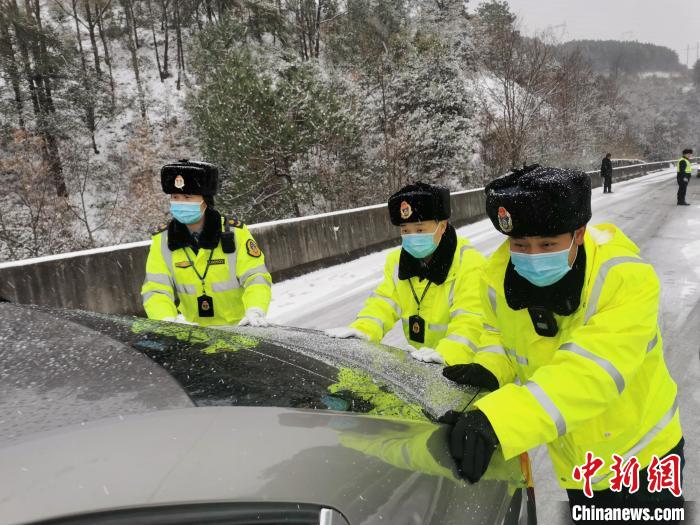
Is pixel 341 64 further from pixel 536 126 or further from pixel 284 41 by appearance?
pixel 536 126

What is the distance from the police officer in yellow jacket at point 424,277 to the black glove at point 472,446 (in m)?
1.40

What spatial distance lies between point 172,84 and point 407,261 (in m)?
38.0

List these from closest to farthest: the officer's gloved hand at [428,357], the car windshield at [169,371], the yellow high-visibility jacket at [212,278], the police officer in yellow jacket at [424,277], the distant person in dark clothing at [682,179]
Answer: the car windshield at [169,371], the officer's gloved hand at [428,357], the police officer in yellow jacket at [424,277], the yellow high-visibility jacket at [212,278], the distant person in dark clothing at [682,179]

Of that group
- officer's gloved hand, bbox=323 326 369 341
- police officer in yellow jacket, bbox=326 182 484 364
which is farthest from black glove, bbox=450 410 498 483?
police officer in yellow jacket, bbox=326 182 484 364

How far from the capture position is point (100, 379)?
1206mm

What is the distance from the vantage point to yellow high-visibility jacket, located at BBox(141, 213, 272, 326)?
344 cm

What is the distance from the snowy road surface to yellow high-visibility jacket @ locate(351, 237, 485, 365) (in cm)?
101

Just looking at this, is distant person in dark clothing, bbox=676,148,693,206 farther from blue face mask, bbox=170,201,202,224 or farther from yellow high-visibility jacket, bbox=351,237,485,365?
blue face mask, bbox=170,201,202,224

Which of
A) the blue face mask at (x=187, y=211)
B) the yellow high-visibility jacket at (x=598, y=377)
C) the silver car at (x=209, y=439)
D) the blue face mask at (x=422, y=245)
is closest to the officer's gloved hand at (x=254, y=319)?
the blue face mask at (x=187, y=211)

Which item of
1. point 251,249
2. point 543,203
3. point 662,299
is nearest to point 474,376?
point 543,203

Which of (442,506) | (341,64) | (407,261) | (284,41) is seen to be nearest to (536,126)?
(341,64)

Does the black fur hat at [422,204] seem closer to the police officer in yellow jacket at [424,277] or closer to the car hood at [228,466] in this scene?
the police officer in yellow jacket at [424,277]

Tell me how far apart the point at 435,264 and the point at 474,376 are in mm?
1098

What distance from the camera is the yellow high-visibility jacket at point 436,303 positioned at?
2793 mm
